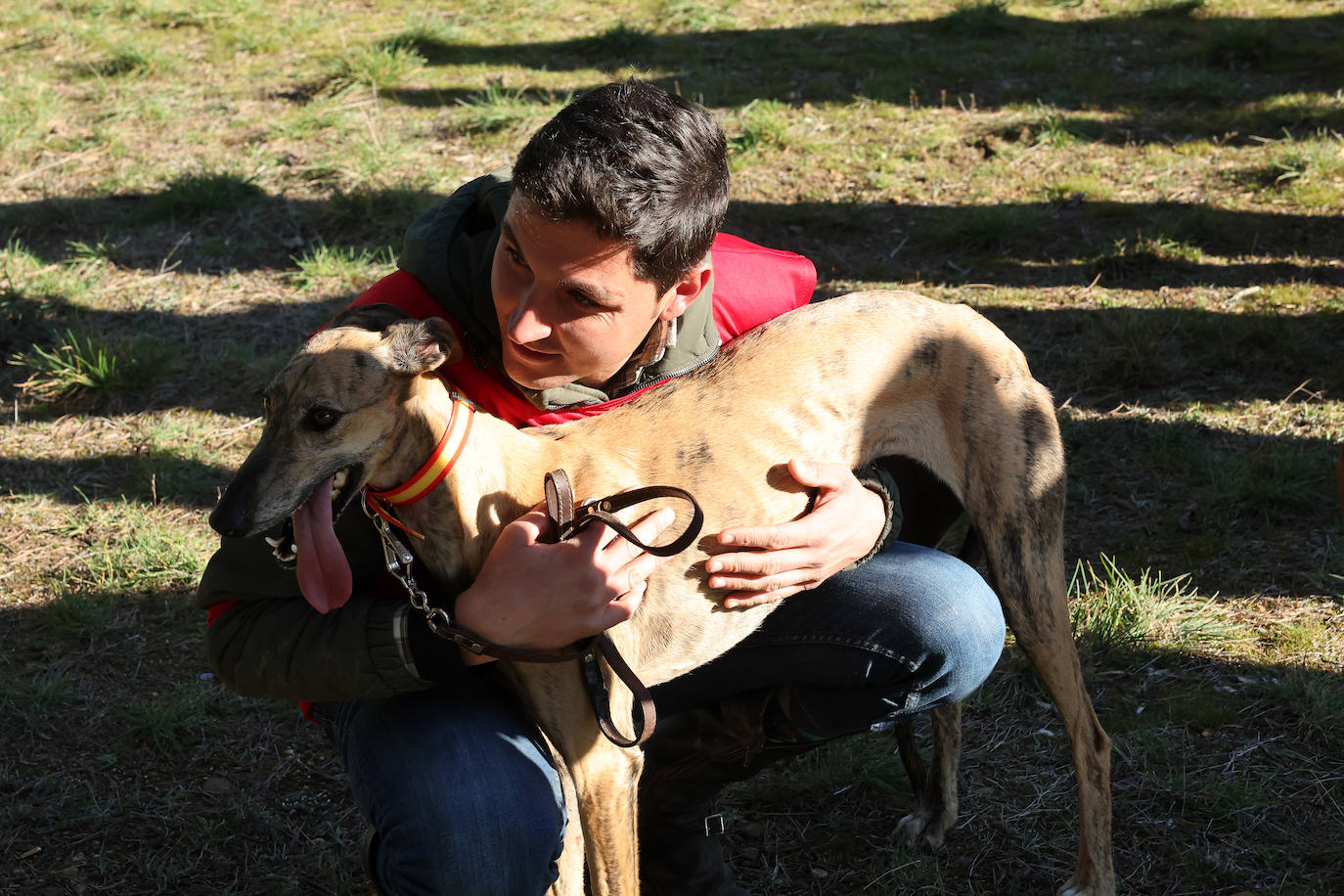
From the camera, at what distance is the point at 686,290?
2627 millimetres

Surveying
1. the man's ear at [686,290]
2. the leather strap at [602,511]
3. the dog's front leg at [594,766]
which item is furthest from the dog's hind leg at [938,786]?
the man's ear at [686,290]

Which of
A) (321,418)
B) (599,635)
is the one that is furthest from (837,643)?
(321,418)

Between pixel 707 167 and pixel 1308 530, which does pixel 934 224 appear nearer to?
pixel 1308 530

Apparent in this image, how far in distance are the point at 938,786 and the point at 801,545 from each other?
3.46ft

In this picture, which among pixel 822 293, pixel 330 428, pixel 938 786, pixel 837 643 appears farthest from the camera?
pixel 822 293

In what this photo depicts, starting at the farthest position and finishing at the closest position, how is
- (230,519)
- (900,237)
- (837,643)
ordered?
(900,237) < (837,643) < (230,519)

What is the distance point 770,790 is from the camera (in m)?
3.48

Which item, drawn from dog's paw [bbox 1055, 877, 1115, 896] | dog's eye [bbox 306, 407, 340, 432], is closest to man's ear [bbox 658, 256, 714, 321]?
dog's eye [bbox 306, 407, 340, 432]

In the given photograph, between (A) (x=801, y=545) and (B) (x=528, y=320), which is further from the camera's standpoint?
(A) (x=801, y=545)

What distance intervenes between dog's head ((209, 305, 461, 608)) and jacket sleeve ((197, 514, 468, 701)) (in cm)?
17

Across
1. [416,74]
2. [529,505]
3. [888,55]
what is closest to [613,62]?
[416,74]

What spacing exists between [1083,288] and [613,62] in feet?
14.0

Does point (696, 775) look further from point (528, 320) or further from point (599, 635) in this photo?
point (528, 320)

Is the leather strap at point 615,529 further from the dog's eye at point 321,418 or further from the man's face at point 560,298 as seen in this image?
the dog's eye at point 321,418
